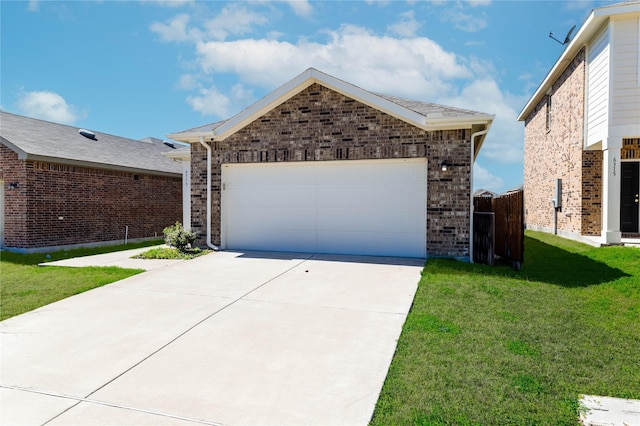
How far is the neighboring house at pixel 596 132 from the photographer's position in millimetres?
10070

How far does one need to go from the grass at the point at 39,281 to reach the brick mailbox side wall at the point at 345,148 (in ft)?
11.3

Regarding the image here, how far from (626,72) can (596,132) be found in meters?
1.67

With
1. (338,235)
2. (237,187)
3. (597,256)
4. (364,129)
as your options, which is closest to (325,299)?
(338,235)

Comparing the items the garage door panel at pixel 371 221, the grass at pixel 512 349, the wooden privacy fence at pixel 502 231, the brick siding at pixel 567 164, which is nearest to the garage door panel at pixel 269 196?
the garage door panel at pixel 371 221

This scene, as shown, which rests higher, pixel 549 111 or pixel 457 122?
pixel 549 111

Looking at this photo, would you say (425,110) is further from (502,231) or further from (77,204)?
(77,204)

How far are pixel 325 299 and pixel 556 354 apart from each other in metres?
3.14

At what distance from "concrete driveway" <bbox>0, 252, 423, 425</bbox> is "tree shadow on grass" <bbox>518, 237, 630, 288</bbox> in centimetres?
297

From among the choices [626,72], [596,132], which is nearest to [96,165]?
[596,132]

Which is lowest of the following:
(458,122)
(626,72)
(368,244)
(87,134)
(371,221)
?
(368,244)

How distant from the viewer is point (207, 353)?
4066mm

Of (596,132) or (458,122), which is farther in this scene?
(596,132)

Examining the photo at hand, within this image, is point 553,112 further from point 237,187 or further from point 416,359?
point 416,359

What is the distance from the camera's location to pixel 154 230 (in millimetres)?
15266
